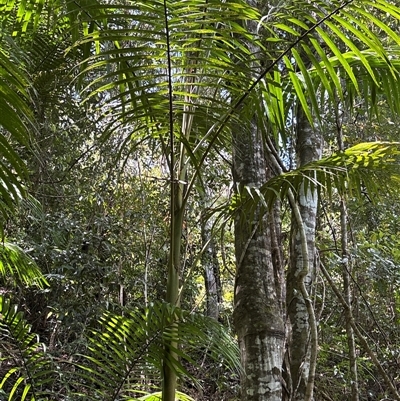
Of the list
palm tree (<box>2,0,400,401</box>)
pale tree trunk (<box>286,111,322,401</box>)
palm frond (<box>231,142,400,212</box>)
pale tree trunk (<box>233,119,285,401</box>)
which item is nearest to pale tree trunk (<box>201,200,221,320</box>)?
pale tree trunk (<box>286,111,322,401</box>)

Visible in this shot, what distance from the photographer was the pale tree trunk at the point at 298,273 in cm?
250

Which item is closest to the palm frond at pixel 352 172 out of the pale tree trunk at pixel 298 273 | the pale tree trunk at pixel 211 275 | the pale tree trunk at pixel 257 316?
the pale tree trunk at pixel 257 316

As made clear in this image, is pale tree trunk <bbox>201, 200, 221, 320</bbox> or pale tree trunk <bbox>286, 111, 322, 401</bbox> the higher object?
pale tree trunk <bbox>201, 200, 221, 320</bbox>

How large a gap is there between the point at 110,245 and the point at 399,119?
2.90 meters

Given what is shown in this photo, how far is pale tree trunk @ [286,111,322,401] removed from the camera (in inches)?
98.3

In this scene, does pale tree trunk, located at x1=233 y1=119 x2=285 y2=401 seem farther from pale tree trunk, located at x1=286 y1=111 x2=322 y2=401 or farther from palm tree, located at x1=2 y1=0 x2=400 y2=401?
pale tree trunk, located at x1=286 y1=111 x2=322 y2=401

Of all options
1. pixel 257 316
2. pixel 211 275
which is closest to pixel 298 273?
pixel 257 316

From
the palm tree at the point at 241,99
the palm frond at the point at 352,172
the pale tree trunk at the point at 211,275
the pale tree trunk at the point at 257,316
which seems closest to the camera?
the palm tree at the point at 241,99

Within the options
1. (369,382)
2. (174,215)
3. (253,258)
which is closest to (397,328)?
(369,382)

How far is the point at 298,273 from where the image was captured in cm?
254

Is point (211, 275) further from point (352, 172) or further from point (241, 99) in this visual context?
point (241, 99)

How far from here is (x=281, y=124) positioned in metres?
1.47

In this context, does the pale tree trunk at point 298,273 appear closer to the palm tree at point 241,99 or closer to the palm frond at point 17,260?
the palm tree at point 241,99

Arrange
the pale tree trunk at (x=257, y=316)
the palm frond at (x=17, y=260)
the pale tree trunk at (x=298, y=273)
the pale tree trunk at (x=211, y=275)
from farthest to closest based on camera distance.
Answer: the pale tree trunk at (x=211, y=275)
the pale tree trunk at (x=298, y=273)
the palm frond at (x=17, y=260)
the pale tree trunk at (x=257, y=316)
